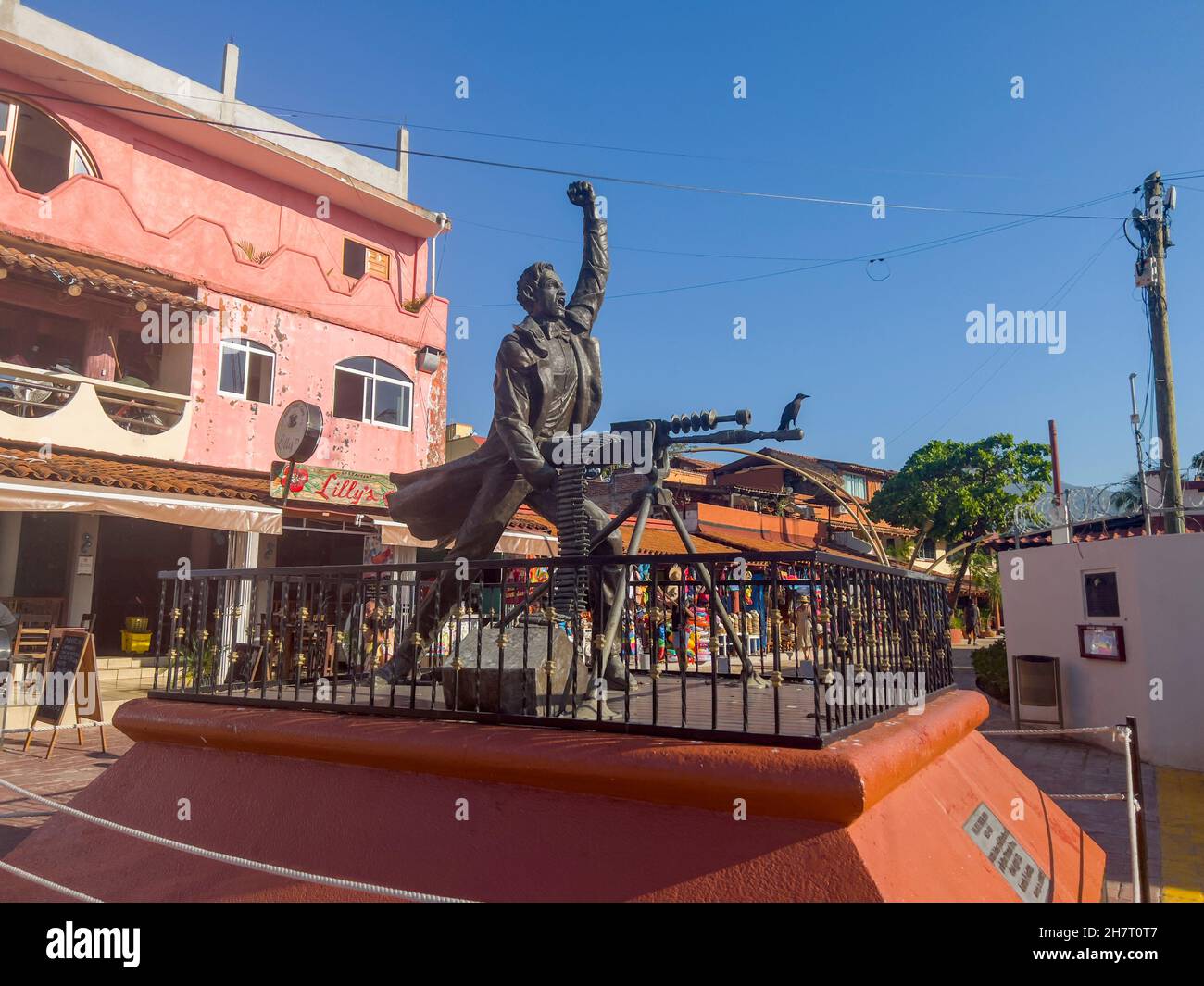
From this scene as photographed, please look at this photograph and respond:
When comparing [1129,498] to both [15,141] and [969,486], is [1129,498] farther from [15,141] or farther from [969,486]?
[15,141]

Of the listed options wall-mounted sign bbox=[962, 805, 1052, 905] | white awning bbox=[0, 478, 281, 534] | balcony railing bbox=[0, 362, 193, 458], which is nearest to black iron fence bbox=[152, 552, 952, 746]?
wall-mounted sign bbox=[962, 805, 1052, 905]

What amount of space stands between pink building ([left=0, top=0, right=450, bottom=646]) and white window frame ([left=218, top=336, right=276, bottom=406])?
0.12 feet

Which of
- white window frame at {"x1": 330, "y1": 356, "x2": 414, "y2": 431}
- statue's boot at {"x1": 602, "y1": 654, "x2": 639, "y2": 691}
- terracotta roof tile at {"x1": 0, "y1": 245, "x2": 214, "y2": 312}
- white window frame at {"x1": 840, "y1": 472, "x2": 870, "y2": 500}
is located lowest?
statue's boot at {"x1": 602, "y1": 654, "x2": 639, "y2": 691}

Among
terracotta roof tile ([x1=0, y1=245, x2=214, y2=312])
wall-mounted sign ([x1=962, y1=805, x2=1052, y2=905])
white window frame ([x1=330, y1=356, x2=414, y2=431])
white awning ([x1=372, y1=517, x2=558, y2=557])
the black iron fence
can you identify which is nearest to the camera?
the black iron fence

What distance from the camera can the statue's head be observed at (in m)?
5.45

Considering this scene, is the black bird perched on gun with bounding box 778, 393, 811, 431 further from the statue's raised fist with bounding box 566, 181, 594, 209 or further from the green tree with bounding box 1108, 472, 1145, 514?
the green tree with bounding box 1108, 472, 1145, 514

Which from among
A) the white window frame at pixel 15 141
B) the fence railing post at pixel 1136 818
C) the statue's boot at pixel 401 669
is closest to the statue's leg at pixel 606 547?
the statue's boot at pixel 401 669

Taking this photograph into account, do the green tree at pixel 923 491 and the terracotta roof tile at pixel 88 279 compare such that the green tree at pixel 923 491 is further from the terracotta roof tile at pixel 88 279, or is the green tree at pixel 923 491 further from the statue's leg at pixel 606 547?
the statue's leg at pixel 606 547

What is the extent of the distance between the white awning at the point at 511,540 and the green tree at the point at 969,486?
20155 mm

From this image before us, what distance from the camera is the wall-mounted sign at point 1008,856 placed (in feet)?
12.0

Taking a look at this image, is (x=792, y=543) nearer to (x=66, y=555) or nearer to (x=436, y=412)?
(x=436, y=412)

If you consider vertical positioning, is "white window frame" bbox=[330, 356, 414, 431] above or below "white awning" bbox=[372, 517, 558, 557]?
above
